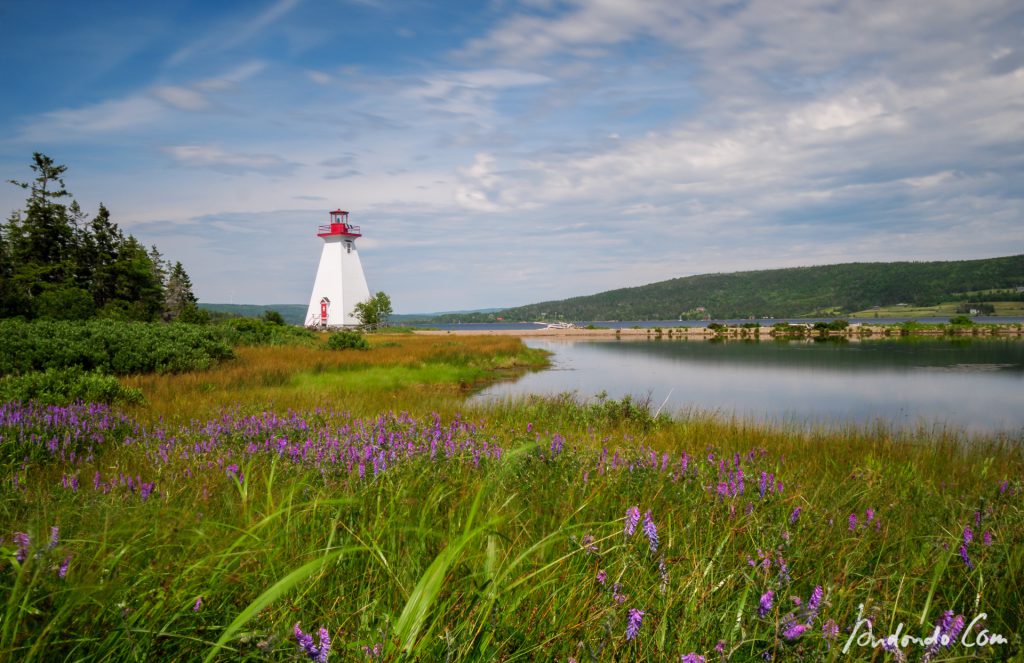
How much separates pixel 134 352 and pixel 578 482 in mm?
15447

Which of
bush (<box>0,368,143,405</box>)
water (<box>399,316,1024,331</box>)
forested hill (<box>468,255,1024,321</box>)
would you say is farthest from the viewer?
forested hill (<box>468,255,1024,321</box>)

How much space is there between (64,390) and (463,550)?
375 inches

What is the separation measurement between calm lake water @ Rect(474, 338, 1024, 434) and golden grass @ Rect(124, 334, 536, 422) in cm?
369

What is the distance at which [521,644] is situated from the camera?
205cm

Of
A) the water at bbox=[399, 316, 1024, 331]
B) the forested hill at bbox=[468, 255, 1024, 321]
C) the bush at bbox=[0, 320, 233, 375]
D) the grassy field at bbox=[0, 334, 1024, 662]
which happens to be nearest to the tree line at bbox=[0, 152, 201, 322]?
the bush at bbox=[0, 320, 233, 375]

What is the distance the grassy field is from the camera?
5.97 feet

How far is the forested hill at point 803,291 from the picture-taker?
12925 centimetres

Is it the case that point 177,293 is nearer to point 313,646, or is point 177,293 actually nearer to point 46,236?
point 46,236

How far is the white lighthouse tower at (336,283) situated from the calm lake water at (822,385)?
1196 inches

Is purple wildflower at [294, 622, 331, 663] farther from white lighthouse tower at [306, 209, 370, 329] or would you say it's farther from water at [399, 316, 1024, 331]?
water at [399, 316, 1024, 331]

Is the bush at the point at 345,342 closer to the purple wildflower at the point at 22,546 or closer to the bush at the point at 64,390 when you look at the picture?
the bush at the point at 64,390

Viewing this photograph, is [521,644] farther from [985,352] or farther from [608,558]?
[985,352]

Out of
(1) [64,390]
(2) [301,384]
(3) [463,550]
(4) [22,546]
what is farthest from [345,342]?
(4) [22,546]

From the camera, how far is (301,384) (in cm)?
1648
